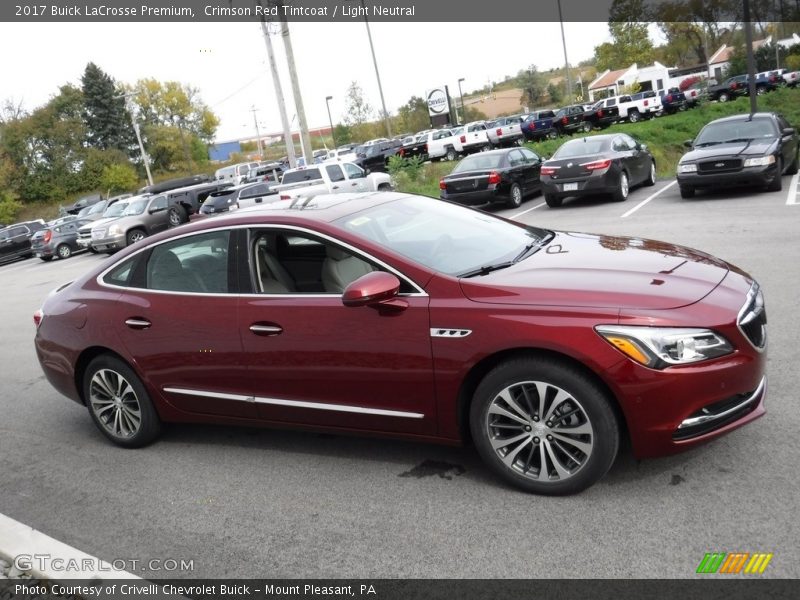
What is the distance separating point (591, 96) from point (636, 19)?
10.0 metres

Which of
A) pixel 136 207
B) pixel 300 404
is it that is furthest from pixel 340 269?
pixel 136 207

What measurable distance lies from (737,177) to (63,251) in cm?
2351

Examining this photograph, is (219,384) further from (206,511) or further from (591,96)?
(591,96)

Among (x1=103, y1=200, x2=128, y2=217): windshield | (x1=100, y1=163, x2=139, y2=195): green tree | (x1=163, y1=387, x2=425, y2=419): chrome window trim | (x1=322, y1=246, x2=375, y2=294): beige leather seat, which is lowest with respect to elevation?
(x1=163, y1=387, x2=425, y2=419): chrome window trim

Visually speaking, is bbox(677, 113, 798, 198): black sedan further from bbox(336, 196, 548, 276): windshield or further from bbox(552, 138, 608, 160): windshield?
bbox(336, 196, 548, 276): windshield

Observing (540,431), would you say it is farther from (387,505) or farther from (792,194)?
(792,194)

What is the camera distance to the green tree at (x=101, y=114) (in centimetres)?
7869

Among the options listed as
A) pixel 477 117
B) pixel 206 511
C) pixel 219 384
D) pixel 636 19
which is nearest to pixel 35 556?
pixel 206 511

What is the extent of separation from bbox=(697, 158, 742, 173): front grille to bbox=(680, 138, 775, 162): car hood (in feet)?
0.40

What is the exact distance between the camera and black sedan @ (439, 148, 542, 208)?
1814 centimetres

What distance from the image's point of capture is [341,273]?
4.42 meters

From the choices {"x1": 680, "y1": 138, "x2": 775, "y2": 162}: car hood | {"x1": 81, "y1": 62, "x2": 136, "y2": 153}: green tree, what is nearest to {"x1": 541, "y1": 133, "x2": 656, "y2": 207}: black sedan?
{"x1": 680, "y1": 138, "x2": 775, "y2": 162}: car hood

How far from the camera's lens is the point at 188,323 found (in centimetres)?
483

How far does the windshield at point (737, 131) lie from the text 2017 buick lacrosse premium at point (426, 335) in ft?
37.6
